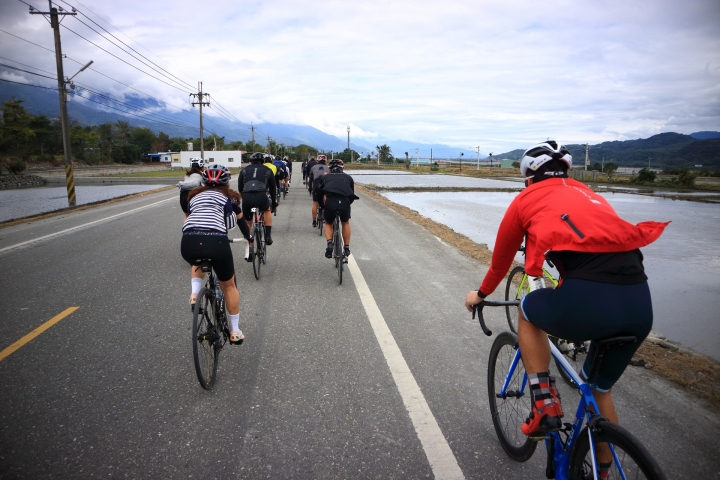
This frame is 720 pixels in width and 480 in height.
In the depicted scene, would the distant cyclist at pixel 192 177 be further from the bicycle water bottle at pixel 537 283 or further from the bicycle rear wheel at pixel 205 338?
the bicycle water bottle at pixel 537 283

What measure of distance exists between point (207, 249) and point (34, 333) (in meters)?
2.60

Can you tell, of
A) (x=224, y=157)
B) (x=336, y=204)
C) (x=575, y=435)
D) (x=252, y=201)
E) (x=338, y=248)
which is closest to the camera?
(x=575, y=435)

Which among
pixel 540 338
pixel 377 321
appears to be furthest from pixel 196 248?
pixel 540 338

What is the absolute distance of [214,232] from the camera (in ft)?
12.8

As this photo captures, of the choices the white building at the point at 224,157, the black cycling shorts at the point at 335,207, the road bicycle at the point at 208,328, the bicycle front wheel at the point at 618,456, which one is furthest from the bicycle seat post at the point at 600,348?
the white building at the point at 224,157

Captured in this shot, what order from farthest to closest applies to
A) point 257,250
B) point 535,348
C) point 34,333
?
point 257,250, point 34,333, point 535,348

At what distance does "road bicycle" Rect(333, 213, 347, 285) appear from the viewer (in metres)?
7.04

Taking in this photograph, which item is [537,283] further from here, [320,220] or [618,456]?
[320,220]

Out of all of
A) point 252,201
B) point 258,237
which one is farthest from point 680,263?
point 252,201

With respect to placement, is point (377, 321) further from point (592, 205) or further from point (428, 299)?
point (592, 205)

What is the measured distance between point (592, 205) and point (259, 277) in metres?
5.97

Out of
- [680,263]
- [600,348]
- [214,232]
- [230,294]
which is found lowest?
[680,263]

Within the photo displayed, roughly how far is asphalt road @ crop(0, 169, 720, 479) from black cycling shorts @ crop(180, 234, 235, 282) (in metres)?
1.05

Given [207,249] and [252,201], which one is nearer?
[207,249]
